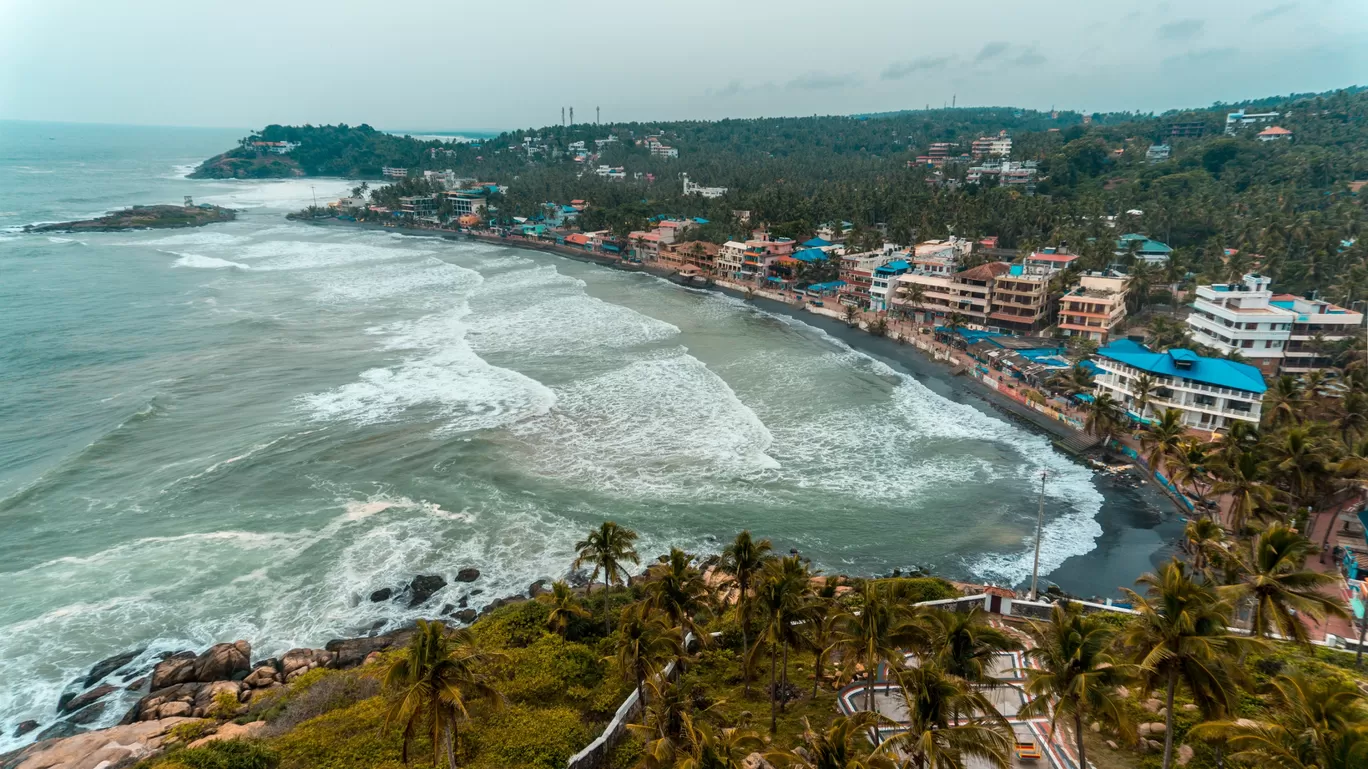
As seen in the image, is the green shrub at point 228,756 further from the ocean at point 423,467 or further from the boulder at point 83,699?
the boulder at point 83,699

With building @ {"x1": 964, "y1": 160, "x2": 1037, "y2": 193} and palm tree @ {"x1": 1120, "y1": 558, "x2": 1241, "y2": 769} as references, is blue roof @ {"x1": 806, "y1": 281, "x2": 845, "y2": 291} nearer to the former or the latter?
building @ {"x1": 964, "y1": 160, "x2": 1037, "y2": 193}

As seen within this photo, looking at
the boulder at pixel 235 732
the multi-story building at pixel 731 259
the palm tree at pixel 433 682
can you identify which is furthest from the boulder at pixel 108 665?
the multi-story building at pixel 731 259

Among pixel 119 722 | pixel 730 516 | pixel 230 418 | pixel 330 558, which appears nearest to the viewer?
pixel 119 722

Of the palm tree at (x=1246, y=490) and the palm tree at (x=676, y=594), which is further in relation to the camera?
the palm tree at (x=1246, y=490)

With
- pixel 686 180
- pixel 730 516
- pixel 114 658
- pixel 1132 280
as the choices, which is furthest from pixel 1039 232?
pixel 114 658

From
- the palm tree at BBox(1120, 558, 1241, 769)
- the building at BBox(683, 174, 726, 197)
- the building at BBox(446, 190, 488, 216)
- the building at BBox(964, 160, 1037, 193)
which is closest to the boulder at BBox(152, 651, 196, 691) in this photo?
the palm tree at BBox(1120, 558, 1241, 769)

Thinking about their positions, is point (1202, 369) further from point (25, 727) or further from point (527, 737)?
point (25, 727)

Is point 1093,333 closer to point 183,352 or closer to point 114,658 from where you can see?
point 114,658
